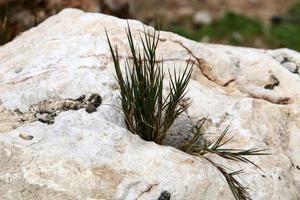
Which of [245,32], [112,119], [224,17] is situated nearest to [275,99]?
[112,119]

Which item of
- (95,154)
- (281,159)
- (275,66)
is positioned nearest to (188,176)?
(95,154)

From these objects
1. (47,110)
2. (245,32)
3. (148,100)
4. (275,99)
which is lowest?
(245,32)

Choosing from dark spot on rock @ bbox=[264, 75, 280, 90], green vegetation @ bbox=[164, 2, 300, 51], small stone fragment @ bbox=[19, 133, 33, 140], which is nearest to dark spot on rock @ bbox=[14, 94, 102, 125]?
small stone fragment @ bbox=[19, 133, 33, 140]

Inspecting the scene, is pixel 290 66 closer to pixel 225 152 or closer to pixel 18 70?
pixel 225 152

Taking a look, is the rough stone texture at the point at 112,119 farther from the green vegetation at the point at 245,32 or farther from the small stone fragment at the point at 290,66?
the green vegetation at the point at 245,32

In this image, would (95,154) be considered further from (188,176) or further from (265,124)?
(265,124)

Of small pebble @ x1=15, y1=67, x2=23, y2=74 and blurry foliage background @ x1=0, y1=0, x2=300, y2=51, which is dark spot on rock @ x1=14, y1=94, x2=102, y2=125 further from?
blurry foliage background @ x1=0, y1=0, x2=300, y2=51

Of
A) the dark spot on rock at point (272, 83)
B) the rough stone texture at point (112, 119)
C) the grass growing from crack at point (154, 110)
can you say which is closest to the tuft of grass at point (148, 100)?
the grass growing from crack at point (154, 110)
